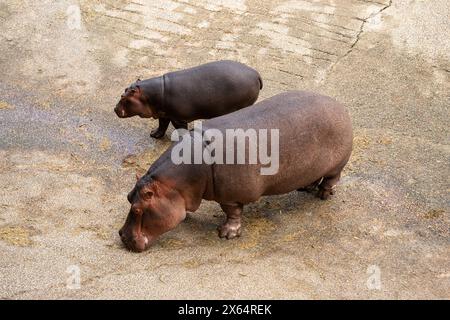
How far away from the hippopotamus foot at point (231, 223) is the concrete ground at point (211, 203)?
0.08m

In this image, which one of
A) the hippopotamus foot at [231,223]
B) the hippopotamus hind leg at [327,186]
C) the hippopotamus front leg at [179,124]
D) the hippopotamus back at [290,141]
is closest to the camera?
the hippopotamus back at [290,141]

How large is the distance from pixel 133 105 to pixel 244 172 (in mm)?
2146

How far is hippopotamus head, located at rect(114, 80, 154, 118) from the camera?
23.4ft

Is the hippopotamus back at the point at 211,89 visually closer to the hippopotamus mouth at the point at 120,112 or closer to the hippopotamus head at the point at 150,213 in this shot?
the hippopotamus mouth at the point at 120,112

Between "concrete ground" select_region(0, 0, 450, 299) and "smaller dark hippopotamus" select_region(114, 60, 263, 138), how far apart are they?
491mm

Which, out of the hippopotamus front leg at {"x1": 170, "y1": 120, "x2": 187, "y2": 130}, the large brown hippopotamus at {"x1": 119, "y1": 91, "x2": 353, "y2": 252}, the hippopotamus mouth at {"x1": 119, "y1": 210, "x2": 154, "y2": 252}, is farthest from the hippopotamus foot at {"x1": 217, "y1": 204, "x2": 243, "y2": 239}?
the hippopotamus front leg at {"x1": 170, "y1": 120, "x2": 187, "y2": 130}

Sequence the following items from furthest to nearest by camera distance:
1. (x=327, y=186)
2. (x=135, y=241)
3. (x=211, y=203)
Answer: (x=211, y=203) → (x=327, y=186) → (x=135, y=241)

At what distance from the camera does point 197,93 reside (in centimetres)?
700

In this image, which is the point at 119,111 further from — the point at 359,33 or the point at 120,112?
the point at 359,33

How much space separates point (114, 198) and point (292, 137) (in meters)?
1.85

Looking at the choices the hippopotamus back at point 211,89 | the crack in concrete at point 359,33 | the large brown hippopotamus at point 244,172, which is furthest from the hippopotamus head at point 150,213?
the crack in concrete at point 359,33

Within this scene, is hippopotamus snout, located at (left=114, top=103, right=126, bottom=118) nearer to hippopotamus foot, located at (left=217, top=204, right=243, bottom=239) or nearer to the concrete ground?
the concrete ground

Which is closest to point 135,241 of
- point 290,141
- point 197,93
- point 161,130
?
point 290,141

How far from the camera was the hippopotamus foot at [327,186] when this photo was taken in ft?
20.4
